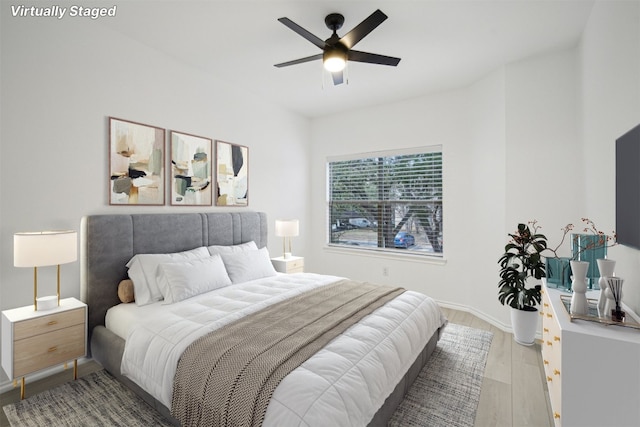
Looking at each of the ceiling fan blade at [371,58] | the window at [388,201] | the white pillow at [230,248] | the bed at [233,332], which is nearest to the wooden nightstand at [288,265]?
the white pillow at [230,248]

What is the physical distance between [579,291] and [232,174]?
347cm

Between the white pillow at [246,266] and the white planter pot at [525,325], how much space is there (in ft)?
8.26

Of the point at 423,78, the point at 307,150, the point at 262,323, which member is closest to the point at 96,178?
the point at 262,323

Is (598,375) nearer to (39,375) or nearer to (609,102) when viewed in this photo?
(609,102)

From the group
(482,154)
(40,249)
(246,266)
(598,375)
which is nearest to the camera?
(598,375)

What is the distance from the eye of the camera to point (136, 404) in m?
2.05

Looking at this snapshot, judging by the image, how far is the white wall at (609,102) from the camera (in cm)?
178

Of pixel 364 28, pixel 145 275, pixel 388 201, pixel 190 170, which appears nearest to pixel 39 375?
pixel 145 275

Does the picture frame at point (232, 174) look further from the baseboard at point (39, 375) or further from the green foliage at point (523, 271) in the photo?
the green foliage at point (523, 271)

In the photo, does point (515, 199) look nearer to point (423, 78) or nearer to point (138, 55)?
point (423, 78)

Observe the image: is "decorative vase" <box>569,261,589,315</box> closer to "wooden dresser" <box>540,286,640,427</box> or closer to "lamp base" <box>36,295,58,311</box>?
"wooden dresser" <box>540,286,640,427</box>

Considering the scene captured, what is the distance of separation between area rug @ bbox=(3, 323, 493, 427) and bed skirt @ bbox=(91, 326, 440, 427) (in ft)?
0.19

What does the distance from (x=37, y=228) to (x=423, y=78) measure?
4031 millimetres

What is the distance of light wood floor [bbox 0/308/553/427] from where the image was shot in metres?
1.96
